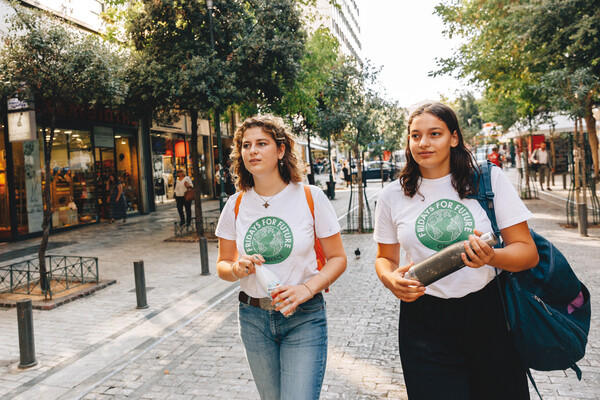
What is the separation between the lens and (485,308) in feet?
6.93

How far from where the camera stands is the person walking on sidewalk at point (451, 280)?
6.72 ft

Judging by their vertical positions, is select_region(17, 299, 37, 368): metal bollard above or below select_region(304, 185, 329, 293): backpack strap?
below

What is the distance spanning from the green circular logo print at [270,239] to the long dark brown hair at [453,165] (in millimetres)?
635

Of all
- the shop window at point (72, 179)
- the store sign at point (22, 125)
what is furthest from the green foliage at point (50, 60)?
the shop window at point (72, 179)

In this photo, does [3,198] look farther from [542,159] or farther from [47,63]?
[542,159]

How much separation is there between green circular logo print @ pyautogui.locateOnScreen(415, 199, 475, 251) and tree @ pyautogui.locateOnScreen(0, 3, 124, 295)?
268 inches

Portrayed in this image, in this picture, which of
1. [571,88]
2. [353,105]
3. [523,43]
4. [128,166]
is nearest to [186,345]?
[353,105]

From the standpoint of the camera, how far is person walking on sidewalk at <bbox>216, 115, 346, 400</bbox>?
233 centimetres

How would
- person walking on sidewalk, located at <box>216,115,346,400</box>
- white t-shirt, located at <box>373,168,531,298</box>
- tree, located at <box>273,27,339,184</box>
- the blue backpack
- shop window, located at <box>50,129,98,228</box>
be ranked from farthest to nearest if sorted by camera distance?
shop window, located at <box>50,129,98,228</box> < tree, located at <box>273,27,339,184</box> < person walking on sidewalk, located at <box>216,115,346,400</box> < white t-shirt, located at <box>373,168,531,298</box> < the blue backpack

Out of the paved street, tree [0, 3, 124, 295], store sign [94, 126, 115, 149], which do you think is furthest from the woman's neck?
store sign [94, 126, 115, 149]

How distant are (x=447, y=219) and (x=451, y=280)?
0.27 m

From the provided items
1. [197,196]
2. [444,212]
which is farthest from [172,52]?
[444,212]

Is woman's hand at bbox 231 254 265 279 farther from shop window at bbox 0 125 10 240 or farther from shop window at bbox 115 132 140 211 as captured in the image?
shop window at bbox 115 132 140 211

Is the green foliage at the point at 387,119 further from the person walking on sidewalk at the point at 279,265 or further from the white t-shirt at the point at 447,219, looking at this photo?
the white t-shirt at the point at 447,219
